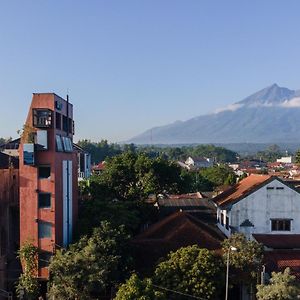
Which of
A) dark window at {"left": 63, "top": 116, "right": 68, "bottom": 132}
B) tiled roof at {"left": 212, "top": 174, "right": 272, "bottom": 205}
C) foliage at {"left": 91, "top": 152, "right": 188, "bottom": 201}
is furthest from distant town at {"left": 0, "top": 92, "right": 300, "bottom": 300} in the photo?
foliage at {"left": 91, "top": 152, "right": 188, "bottom": 201}

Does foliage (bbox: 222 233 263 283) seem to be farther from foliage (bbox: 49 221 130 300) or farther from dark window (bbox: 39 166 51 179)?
dark window (bbox: 39 166 51 179)

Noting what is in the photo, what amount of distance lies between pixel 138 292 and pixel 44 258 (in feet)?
28.0

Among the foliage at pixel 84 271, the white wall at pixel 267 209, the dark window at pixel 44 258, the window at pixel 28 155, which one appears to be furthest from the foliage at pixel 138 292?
the white wall at pixel 267 209

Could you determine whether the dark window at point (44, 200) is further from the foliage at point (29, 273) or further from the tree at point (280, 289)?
the tree at point (280, 289)

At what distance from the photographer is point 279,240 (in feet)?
107

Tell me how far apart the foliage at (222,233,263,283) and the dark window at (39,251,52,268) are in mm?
11070

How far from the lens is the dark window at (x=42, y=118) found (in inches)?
1172

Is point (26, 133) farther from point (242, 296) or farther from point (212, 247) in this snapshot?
point (242, 296)

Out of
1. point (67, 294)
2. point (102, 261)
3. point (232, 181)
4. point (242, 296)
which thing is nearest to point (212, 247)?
point (242, 296)

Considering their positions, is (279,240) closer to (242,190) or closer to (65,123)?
(242,190)

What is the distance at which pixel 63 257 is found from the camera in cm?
2658

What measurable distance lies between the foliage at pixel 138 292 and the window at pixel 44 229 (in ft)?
24.9

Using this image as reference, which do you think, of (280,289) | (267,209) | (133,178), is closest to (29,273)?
(280,289)

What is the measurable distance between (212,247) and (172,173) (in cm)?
1897
